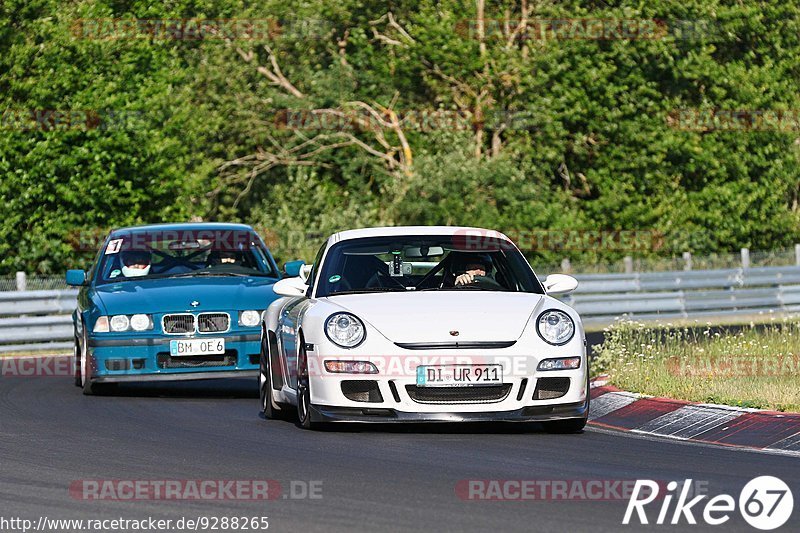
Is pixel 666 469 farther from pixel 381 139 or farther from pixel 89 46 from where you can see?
pixel 381 139

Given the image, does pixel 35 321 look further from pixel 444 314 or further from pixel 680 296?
pixel 444 314

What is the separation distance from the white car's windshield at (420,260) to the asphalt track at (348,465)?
1.03 m

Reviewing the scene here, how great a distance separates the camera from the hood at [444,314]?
37.1ft

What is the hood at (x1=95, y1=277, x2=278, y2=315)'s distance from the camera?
15.5 m

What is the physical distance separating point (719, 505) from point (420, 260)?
16.2 feet

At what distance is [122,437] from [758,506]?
5.25 m

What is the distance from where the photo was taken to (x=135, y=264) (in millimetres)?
16812

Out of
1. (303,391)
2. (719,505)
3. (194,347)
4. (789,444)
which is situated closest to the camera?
(719,505)

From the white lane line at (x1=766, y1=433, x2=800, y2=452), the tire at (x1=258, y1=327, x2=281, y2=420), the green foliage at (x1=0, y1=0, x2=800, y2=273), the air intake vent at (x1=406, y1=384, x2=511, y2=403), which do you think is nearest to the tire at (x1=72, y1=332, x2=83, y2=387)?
the tire at (x1=258, y1=327, x2=281, y2=420)

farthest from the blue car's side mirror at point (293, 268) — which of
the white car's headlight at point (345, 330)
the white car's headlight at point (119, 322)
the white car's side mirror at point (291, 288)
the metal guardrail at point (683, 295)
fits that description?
the metal guardrail at point (683, 295)

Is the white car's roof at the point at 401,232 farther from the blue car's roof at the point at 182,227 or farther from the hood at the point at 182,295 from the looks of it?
the blue car's roof at the point at 182,227

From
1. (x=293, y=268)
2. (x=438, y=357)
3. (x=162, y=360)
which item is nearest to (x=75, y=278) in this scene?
(x=162, y=360)

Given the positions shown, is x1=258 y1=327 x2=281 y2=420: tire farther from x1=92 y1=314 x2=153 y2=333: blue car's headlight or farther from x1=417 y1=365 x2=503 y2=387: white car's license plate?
x1=417 y1=365 x2=503 y2=387: white car's license plate

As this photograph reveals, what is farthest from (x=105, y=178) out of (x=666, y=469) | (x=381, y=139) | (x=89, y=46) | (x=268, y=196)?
(x=666, y=469)
